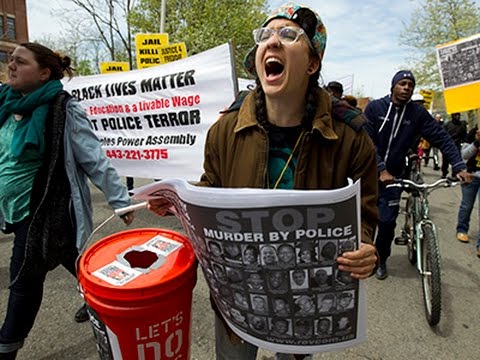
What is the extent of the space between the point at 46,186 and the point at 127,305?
118 cm

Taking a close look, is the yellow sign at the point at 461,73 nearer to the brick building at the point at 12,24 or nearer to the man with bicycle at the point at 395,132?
the man with bicycle at the point at 395,132

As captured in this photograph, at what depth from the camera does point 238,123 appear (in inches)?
51.5

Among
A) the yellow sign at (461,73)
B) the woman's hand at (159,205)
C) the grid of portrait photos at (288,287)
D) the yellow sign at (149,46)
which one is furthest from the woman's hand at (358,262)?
the yellow sign at (149,46)

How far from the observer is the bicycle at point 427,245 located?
2582 mm

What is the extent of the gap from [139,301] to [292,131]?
2.66 feet

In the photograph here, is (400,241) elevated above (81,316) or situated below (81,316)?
above

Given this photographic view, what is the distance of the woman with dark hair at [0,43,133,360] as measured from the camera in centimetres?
188

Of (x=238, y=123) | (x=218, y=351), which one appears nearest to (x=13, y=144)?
(x=238, y=123)

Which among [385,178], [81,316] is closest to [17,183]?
[81,316]

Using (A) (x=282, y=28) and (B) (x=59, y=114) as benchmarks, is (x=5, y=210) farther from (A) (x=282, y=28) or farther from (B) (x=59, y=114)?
(A) (x=282, y=28)

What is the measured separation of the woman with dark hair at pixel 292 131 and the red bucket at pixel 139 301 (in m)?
0.22

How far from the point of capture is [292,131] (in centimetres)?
130

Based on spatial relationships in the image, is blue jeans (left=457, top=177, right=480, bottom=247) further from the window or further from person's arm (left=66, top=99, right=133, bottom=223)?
the window

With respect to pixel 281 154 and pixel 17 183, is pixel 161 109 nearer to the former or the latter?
pixel 17 183
